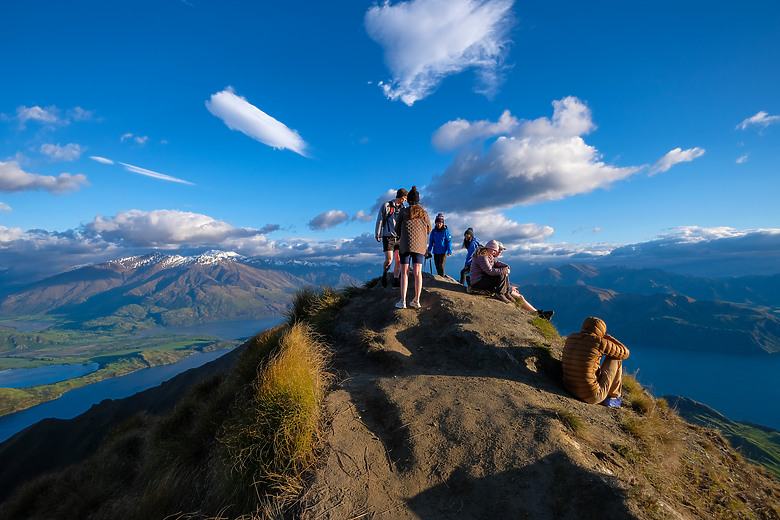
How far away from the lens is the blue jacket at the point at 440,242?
42.2ft

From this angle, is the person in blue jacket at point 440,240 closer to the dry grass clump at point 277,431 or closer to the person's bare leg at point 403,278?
the person's bare leg at point 403,278

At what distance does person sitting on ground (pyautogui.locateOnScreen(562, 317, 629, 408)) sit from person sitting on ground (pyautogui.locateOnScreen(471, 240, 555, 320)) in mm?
3995

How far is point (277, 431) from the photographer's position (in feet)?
15.1

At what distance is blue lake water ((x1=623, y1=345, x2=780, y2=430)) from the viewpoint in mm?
125875

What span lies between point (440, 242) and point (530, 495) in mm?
9701

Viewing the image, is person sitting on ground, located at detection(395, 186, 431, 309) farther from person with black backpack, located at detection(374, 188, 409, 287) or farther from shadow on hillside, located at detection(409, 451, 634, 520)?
shadow on hillside, located at detection(409, 451, 634, 520)

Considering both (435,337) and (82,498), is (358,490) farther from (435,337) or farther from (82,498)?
(82,498)

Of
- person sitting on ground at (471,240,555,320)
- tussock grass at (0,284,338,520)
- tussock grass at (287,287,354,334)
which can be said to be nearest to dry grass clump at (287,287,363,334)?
tussock grass at (287,287,354,334)

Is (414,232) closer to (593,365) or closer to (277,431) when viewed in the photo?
(593,365)

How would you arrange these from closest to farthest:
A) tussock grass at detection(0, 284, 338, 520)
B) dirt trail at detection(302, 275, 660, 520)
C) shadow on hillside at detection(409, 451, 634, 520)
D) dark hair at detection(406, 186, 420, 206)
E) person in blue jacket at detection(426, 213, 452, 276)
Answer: shadow on hillside at detection(409, 451, 634, 520), dirt trail at detection(302, 275, 660, 520), tussock grass at detection(0, 284, 338, 520), dark hair at detection(406, 186, 420, 206), person in blue jacket at detection(426, 213, 452, 276)

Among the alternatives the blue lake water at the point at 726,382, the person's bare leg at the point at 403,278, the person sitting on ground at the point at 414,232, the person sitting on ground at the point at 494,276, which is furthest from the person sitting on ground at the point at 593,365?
the blue lake water at the point at 726,382

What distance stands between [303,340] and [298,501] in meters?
3.82

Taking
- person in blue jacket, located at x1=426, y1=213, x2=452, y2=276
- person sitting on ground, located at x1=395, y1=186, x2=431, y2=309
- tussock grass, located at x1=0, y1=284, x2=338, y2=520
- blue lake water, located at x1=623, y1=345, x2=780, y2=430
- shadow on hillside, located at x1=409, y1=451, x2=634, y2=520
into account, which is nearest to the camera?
shadow on hillside, located at x1=409, y1=451, x2=634, y2=520

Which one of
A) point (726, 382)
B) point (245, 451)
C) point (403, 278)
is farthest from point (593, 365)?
point (726, 382)
